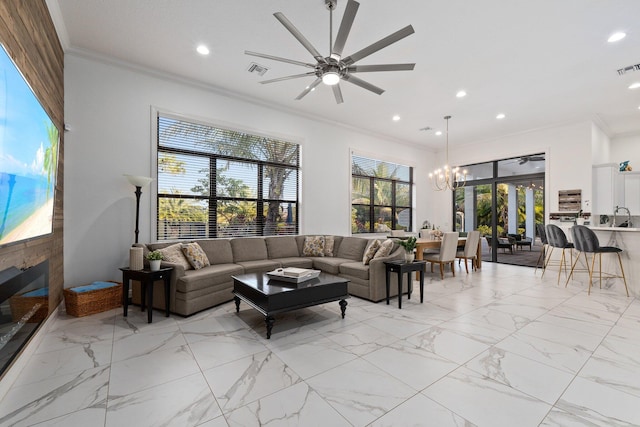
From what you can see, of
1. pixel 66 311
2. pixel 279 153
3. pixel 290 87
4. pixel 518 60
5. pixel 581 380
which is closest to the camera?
pixel 581 380

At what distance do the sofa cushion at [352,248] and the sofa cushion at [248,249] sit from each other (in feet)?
4.55

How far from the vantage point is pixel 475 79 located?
4285mm

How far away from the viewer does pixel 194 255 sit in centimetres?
387

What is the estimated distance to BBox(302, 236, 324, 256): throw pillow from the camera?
5.31 metres

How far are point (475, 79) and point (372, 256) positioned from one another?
3.08 meters

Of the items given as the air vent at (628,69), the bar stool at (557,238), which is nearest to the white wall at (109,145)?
the air vent at (628,69)

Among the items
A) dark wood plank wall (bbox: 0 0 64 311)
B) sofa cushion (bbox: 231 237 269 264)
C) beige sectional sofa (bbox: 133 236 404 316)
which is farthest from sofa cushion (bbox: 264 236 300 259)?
dark wood plank wall (bbox: 0 0 64 311)

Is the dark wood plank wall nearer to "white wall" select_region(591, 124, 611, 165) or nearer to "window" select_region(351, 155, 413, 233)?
"window" select_region(351, 155, 413, 233)

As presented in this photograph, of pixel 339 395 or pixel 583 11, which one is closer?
pixel 339 395

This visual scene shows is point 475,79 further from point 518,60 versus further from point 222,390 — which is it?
point 222,390

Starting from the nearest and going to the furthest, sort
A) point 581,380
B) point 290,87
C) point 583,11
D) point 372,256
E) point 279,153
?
point 581,380, point 583,11, point 372,256, point 290,87, point 279,153

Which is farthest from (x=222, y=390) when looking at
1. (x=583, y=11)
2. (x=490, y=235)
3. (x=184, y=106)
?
(x=490, y=235)

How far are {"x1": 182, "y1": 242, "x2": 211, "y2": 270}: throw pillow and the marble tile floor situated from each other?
2.38ft

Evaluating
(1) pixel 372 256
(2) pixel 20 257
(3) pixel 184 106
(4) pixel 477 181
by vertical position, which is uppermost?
(3) pixel 184 106
